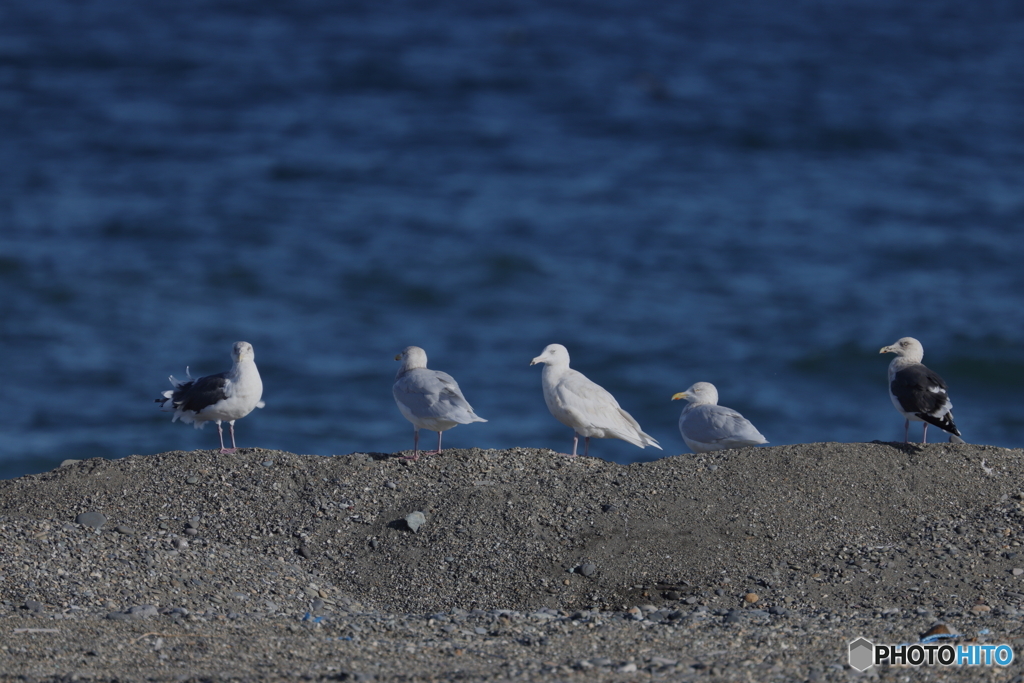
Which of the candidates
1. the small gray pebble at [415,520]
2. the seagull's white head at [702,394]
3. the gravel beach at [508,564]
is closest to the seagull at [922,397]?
the gravel beach at [508,564]

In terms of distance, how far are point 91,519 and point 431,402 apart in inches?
A: 107

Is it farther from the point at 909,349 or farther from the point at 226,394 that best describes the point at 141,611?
the point at 909,349

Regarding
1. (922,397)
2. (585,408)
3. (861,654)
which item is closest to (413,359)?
(585,408)

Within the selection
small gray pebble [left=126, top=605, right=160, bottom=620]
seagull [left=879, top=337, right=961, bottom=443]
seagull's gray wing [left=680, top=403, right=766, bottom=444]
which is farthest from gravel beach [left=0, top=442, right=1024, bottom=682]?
seagull's gray wing [left=680, top=403, right=766, bottom=444]

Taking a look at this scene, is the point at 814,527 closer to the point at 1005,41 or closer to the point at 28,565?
the point at 28,565

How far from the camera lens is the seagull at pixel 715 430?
991 cm

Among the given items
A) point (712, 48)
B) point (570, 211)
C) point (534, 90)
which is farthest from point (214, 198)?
point (712, 48)

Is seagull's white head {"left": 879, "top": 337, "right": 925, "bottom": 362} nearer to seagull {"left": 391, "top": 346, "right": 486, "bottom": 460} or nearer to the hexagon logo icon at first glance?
seagull {"left": 391, "top": 346, "right": 486, "bottom": 460}

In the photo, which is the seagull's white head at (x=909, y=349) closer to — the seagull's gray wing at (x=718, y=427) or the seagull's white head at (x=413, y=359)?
the seagull's gray wing at (x=718, y=427)

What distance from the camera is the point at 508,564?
782cm

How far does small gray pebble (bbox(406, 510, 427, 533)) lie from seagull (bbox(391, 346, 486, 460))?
3.22 ft

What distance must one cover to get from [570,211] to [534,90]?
9.53 m

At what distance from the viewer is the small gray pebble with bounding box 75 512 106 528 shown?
810 centimetres

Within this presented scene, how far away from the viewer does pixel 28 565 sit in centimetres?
741
